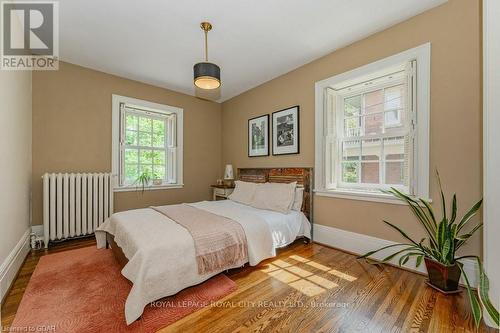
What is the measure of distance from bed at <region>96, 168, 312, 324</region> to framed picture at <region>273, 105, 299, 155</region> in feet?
1.29

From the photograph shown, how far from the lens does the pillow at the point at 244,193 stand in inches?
128

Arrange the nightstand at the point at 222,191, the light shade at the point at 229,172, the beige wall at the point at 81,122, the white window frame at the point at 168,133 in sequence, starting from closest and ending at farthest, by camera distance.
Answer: the beige wall at the point at 81,122, the white window frame at the point at 168,133, the nightstand at the point at 222,191, the light shade at the point at 229,172

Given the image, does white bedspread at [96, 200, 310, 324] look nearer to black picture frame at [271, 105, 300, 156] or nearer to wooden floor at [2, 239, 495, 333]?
wooden floor at [2, 239, 495, 333]

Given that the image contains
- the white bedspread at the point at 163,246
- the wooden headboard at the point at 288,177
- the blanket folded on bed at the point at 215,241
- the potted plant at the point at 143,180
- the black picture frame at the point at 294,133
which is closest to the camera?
the white bedspread at the point at 163,246

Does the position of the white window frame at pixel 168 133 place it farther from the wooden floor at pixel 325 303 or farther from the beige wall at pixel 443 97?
the beige wall at pixel 443 97

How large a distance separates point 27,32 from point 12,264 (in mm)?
2422

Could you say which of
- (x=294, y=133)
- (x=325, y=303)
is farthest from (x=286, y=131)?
(x=325, y=303)

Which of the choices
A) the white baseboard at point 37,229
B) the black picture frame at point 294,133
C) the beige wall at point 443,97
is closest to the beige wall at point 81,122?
the white baseboard at point 37,229

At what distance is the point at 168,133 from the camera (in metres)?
4.13

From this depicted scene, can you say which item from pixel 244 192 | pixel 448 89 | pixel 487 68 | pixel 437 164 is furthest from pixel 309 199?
pixel 487 68

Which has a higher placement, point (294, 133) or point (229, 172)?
point (294, 133)

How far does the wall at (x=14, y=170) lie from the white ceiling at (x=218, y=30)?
0.83 m

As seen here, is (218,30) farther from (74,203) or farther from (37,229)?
(37,229)

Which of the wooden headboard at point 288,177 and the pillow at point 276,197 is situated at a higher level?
the wooden headboard at point 288,177
